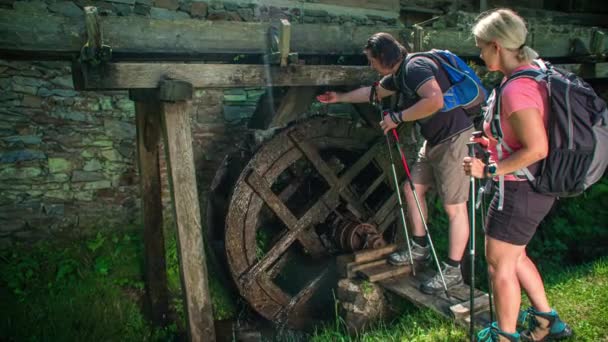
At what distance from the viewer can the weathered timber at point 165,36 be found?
263 centimetres

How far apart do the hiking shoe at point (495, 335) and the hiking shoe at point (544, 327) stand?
271mm

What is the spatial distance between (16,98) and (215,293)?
2819 millimetres

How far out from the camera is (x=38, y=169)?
16.3ft

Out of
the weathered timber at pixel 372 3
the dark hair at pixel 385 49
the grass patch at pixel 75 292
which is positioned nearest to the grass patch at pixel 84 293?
the grass patch at pixel 75 292

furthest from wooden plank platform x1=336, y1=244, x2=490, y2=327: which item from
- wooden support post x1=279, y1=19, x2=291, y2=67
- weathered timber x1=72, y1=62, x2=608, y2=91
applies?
wooden support post x1=279, y1=19, x2=291, y2=67

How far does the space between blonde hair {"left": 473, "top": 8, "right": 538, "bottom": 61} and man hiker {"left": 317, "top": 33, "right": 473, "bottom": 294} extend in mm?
842

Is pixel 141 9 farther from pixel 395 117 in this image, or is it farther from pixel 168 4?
pixel 395 117

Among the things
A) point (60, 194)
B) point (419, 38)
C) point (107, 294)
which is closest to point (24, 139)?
point (60, 194)

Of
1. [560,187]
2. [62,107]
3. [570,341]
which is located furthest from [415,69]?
[62,107]

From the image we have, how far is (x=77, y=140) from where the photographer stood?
5.12 meters

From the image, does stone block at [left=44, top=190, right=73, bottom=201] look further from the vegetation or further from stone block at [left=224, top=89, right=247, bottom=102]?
stone block at [left=224, top=89, right=247, bottom=102]

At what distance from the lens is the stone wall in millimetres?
4840

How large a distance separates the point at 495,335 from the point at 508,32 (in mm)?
1676

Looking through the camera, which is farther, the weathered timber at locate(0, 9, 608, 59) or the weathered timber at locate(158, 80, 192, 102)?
the weathered timber at locate(158, 80, 192, 102)
